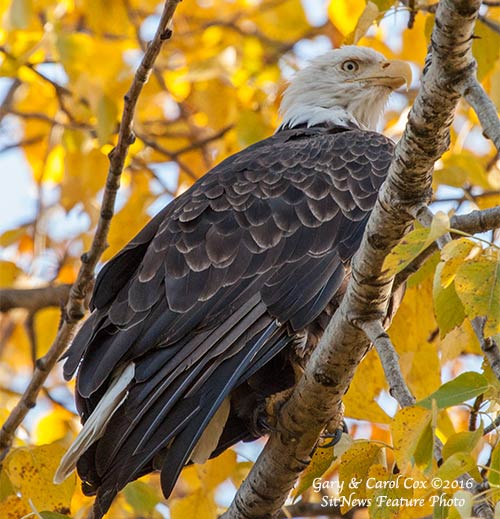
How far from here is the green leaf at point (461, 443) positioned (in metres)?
3.01

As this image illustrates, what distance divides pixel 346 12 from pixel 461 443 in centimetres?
414

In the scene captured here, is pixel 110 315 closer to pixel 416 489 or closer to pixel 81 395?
pixel 81 395

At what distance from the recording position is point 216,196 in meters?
5.44

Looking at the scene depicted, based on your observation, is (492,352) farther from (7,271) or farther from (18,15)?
(7,271)

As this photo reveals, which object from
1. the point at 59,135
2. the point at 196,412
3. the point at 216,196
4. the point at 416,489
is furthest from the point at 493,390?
the point at 59,135

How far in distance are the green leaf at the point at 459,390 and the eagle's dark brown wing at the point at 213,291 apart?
5.59 ft

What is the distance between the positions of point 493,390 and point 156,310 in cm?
228

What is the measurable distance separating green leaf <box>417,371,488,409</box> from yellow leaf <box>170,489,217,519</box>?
2.11 metres

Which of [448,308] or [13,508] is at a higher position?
[448,308]

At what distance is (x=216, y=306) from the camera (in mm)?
4961

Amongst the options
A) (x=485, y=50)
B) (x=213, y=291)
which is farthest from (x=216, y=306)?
(x=485, y=50)

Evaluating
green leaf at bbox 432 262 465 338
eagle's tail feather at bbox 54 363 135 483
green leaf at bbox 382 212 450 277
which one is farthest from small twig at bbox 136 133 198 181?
green leaf at bbox 382 212 450 277

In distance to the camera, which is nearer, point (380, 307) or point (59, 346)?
point (380, 307)

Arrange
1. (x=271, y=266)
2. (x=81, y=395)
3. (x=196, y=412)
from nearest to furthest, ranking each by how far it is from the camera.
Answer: (x=196, y=412) → (x=81, y=395) → (x=271, y=266)
